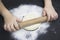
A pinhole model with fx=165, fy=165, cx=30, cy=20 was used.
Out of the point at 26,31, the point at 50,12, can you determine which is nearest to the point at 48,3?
the point at 50,12

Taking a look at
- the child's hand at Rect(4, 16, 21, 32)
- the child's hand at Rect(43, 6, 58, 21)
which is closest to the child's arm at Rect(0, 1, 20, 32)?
the child's hand at Rect(4, 16, 21, 32)

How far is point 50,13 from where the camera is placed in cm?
68

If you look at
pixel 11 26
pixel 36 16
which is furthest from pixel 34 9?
pixel 11 26

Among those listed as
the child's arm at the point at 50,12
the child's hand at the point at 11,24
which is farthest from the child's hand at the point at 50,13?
the child's hand at the point at 11,24

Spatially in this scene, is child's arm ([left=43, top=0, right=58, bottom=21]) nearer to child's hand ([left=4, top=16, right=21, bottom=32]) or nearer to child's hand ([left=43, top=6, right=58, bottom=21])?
child's hand ([left=43, top=6, right=58, bottom=21])

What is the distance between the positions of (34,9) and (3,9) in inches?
5.4

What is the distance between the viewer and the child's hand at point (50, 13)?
0.68m

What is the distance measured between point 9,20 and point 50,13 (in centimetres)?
17

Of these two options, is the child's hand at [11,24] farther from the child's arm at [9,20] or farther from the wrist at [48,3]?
the wrist at [48,3]

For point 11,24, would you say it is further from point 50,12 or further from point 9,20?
point 50,12

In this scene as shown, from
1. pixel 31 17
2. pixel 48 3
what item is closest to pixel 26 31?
pixel 31 17

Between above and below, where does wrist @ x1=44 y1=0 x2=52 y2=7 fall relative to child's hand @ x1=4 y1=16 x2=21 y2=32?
above

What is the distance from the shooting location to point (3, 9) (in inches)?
28.0

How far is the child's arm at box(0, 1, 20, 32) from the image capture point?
641 millimetres
